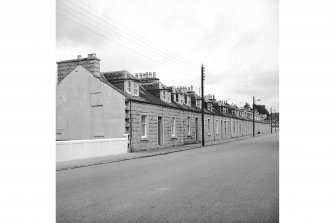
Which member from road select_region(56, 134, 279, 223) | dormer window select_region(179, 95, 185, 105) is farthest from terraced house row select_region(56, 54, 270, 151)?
road select_region(56, 134, 279, 223)

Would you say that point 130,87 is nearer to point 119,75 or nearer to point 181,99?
point 119,75

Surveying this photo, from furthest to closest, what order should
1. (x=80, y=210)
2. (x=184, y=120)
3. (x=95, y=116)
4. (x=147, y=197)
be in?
(x=184, y=120), (x=95, y=116), (x=147, y=197), (x=80, y=210)

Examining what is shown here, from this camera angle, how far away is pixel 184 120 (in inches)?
1138

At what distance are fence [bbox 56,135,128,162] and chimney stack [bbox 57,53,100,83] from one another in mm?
4892

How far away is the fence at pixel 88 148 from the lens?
45.0 feet

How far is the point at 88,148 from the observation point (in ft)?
50.5

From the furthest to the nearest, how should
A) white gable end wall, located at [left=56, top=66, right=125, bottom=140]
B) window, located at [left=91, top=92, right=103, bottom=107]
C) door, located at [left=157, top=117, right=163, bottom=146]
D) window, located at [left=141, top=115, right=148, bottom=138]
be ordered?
door, located at [left=157, top=117, right=163, bottom=146] → window, located at [left=141, top=115, right=148, bottom=138] → window, located at [left=91, top=92, right=103, bottom=107] → white gable end wall, located at [left=56, top=66, right=125, bottom=140]

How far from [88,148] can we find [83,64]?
23.3 feet

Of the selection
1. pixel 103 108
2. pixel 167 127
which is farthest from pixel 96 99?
pixel 167 127

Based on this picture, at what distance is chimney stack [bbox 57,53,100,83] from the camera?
66.2 feet

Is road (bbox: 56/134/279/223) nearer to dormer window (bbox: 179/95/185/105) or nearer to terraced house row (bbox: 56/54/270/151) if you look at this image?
terraced house row (bbox: 56/54/270/151)
